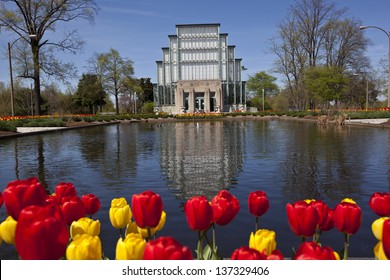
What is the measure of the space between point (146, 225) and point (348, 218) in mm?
943

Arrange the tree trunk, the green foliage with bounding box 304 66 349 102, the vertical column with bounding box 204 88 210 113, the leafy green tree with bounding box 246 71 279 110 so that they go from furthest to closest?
the leafy green tree with bounding box 246 71 279 110, the vertical column with bounding box 204 88 210 113, the green foliage with bounding box 304 66 349 102, the tree trunk

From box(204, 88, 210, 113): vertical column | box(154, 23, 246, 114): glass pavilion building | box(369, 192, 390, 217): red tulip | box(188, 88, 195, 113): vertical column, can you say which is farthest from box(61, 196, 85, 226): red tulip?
box(188, 88, 195, 113): vertical column

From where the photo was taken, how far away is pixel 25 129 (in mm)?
28062

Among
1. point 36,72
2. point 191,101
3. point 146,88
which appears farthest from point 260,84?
point 36,72

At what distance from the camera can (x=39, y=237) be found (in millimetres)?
1215

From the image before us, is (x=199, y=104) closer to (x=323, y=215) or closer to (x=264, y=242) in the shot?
(x=323, y=215)

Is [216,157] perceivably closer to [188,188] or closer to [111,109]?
[188,188]

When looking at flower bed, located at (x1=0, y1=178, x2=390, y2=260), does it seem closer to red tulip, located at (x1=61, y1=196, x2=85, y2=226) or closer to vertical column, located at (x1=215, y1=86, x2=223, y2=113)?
red tulip, located at (x1=61, y1=196, x2=85, y2=226)

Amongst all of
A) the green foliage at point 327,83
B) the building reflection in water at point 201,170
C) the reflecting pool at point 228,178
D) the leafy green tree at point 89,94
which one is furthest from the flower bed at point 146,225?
the leafy green tree at point 89,94

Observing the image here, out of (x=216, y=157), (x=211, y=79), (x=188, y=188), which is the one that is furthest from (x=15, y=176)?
(x=211, y=79)

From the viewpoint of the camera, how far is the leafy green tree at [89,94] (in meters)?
63.6

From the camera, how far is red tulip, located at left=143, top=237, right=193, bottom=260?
3.93 ft

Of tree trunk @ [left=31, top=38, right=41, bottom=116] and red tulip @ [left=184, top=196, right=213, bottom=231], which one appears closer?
red tulip @ [left=184, top=196, right=213, bottom=231]

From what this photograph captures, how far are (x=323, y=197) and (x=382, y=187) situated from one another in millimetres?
1392
